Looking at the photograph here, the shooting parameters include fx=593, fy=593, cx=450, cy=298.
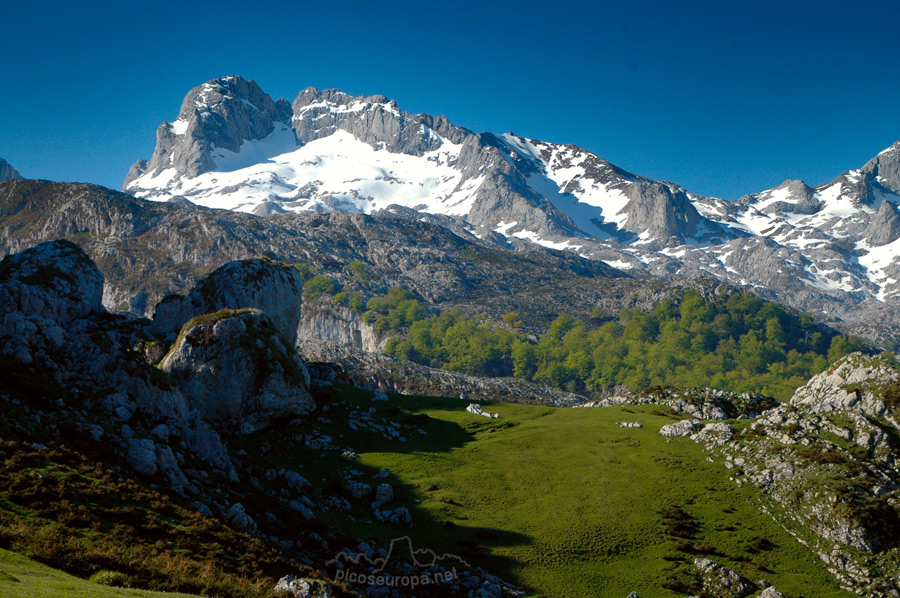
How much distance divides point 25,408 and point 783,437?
67.0 m

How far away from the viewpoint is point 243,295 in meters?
89.2

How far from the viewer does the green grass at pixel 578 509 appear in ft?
146

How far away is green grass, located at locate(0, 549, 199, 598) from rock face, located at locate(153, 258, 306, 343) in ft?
213

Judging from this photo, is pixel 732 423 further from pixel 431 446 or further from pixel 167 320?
pixel 167 320

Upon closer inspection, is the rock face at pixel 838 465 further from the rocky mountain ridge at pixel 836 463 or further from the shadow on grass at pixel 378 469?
the shadow on grass at pixel 378 469

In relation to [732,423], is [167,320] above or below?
above

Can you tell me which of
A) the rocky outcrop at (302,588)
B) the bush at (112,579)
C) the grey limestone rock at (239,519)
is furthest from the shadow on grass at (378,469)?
the bush at (112,579)

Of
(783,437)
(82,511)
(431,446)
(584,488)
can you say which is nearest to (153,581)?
(82,511)

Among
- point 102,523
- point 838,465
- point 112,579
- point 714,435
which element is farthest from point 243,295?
point 838,465

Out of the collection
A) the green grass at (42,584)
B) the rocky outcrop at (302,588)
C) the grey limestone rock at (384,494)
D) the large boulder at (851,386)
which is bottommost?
the grey limestone rock at (384,494)

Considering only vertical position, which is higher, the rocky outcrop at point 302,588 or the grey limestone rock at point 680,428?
the grey limestone rock at point 680,428

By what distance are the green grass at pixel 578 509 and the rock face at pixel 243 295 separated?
29.9 meters

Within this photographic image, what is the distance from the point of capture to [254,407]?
66.8m

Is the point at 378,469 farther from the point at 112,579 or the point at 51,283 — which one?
the point at 51,283
